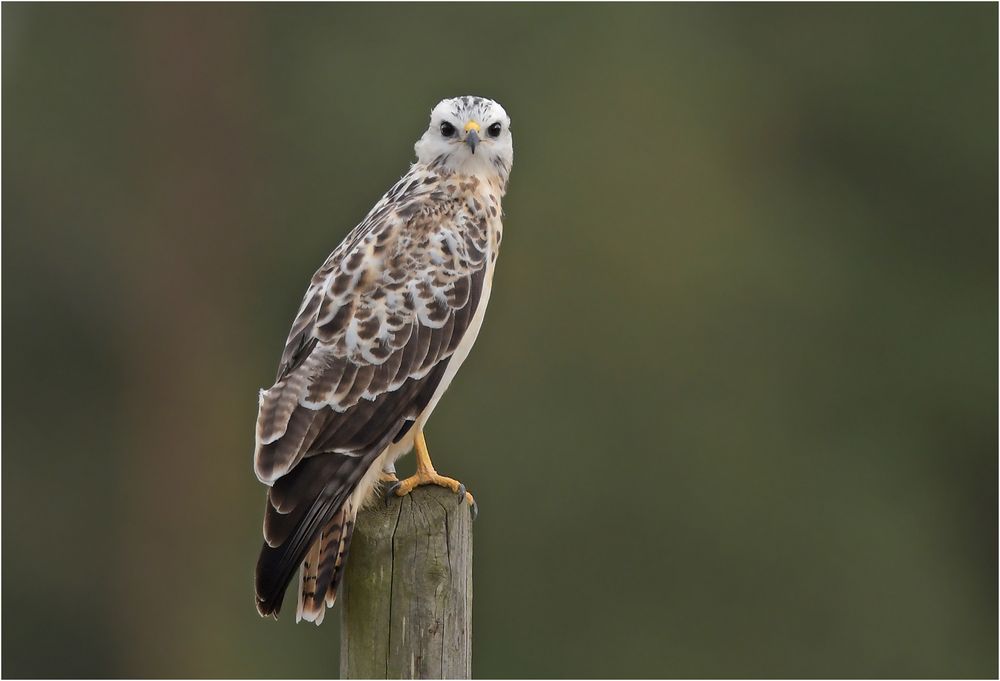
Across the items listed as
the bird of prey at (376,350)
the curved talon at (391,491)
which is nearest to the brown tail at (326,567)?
the bird of prey at (376,350)

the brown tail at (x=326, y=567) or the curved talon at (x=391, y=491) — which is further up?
A: the curved talon at (x=391, y=491)

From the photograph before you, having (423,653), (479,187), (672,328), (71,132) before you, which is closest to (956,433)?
(672,328)

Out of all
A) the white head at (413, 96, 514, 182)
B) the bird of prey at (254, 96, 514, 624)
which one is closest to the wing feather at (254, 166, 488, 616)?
the bird of prey at (254, 96, 514, 624)

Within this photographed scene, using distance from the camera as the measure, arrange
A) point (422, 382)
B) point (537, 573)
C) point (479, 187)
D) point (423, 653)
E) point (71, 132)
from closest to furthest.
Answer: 1. point (423, 653)
2. point (422, 382)
3. point (479, 187)
4. point (537, 573)
5. point (71, 132)

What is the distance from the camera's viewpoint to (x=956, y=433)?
16062 mm

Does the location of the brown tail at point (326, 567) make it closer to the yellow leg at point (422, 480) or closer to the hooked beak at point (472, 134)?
the yellow leg at point (422, 480)

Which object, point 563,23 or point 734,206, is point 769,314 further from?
point 563,23

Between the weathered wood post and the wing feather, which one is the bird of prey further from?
the weathered wood post

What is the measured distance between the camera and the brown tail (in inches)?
204

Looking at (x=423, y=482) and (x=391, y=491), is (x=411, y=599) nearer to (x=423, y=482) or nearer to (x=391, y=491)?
(x=391, y=491)

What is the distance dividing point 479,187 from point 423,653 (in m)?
2.06

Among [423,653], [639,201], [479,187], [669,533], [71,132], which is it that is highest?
[71,132]

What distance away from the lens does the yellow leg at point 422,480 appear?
5.62 m

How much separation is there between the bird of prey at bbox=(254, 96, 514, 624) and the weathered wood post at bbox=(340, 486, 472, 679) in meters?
0.14
